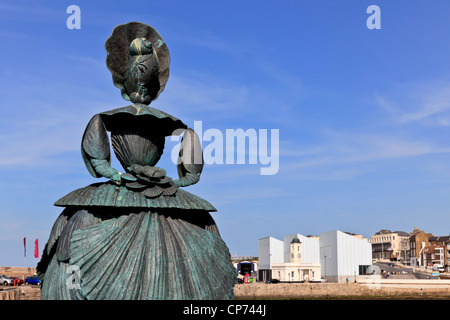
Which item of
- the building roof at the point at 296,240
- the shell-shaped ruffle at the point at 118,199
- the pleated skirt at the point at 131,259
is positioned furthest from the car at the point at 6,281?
the building roof at the point at 296,240

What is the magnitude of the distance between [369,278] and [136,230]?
49.2 metres

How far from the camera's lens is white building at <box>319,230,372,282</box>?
5816cm

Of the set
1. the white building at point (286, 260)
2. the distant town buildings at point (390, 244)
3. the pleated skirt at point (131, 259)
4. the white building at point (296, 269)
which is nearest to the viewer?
the pleated skirt at point (131, 259)

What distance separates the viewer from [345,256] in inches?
2308

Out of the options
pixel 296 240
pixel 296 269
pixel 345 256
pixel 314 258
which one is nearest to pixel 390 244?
pixel 314 258

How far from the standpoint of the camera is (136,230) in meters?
10.2

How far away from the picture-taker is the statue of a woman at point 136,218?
9867 mm

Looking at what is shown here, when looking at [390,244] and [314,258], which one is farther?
[390,244]

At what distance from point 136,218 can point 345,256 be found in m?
51.1

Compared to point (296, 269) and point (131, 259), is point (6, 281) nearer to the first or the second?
point (131, 259)

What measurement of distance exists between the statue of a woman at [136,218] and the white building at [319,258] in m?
48.5

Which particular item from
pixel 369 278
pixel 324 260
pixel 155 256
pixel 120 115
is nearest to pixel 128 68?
pixel 120 115

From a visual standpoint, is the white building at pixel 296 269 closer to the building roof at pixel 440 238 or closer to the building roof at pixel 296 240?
the building roof at pixel 296 240
